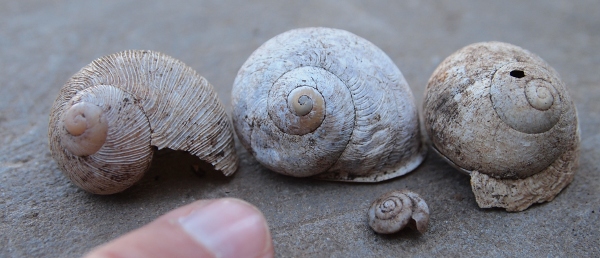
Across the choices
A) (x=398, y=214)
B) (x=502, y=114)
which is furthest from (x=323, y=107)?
(x=502, y=114)

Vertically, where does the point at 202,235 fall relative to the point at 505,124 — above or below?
below

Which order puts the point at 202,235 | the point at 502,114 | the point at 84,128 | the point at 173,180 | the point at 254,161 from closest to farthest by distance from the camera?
the point at 202,235 < the point at 84,128 < the point at 502,114 < the point at 173,180 < the point at 254,161

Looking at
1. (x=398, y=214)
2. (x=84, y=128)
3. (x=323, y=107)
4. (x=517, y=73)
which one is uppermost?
(x=517, y=73)

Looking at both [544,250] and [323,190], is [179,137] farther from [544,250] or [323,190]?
[544,250]

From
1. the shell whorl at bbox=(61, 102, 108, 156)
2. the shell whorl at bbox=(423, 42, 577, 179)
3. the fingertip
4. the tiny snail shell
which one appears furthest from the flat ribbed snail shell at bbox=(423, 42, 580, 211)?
the shell whorl at bbox=(61, 102, 108, 156)

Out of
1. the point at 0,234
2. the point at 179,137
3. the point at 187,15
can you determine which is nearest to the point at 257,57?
the point at 179,137

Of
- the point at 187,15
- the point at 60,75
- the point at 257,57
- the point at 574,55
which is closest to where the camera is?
the point at 257,57

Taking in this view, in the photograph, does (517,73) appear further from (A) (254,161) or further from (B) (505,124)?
(A) (254,161)
